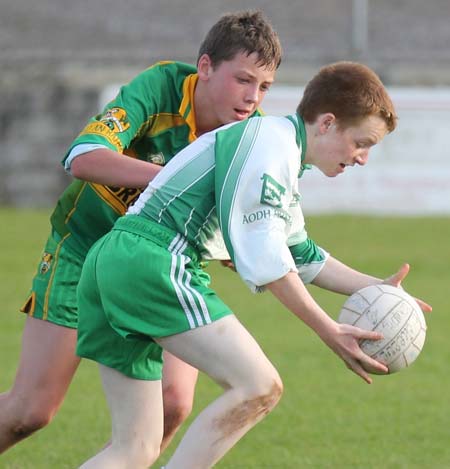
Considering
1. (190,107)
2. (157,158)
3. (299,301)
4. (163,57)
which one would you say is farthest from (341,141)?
(163,57)

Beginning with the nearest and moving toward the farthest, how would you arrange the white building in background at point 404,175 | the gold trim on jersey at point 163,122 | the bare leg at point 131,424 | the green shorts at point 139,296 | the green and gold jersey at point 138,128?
the green shorts at point 139,296 → the bare leg at point 131,424 → the green and gold jersey at point 138,128 → the gold trim on jersey at point 163,122 → the white building in background at point 404,175

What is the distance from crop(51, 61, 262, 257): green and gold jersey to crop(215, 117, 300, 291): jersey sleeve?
935mm

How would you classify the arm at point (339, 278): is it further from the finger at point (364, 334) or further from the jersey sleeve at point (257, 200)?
the jersey sleeve at point (257, 200)

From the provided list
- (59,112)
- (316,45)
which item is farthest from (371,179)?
(59,112)

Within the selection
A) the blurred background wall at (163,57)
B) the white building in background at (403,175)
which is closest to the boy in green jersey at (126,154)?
the white building in background at (403,175)

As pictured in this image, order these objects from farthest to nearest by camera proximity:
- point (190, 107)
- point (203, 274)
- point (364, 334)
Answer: point (190, 107), point (203, 274), point (364, 334)

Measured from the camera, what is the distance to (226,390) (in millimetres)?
4160

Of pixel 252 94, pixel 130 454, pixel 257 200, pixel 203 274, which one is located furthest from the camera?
pixel 252 94

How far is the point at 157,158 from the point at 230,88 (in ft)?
1.58

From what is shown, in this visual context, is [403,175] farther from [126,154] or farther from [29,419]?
[29,419]

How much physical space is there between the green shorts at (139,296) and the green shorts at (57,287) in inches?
35.7

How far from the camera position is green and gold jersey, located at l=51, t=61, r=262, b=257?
198 inches

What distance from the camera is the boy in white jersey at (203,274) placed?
4102mm

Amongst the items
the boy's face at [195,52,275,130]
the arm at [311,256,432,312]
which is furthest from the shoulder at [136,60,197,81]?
the arm at [311,256,432,312]
